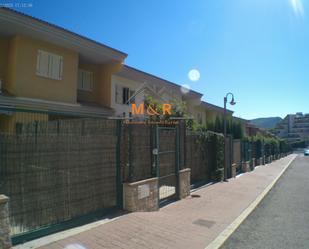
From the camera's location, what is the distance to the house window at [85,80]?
54.0ft

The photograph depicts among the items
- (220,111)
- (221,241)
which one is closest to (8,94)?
(221,241)

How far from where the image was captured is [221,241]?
517cm

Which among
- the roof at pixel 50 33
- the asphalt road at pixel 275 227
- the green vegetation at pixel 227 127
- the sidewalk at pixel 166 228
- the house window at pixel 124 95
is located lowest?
the asphalt road at pixel 275 227

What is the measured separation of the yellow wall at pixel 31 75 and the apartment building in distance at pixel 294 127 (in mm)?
129898

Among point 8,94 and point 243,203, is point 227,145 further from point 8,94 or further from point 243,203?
point 8,94

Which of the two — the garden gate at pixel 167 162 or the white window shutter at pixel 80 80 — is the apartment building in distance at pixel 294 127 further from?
the garden gate at pixel 167 162

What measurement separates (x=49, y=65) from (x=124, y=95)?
5.69 metres

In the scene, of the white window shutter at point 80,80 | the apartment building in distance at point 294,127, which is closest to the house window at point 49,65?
the white window shutter at point 80,80

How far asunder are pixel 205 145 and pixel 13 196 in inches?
380

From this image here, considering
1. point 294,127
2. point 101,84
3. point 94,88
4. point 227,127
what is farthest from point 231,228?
point 294,127

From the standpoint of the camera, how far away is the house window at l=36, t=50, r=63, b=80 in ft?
41.7

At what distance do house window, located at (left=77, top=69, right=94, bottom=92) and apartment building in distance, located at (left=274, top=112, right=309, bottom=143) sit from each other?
12680 cm

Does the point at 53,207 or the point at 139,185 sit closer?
the point at 53,207

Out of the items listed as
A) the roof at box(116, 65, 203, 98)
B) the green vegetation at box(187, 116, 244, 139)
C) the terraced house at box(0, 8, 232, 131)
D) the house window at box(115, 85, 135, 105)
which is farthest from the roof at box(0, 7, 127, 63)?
the green vegetation at box(187, 116, 244, 139)
